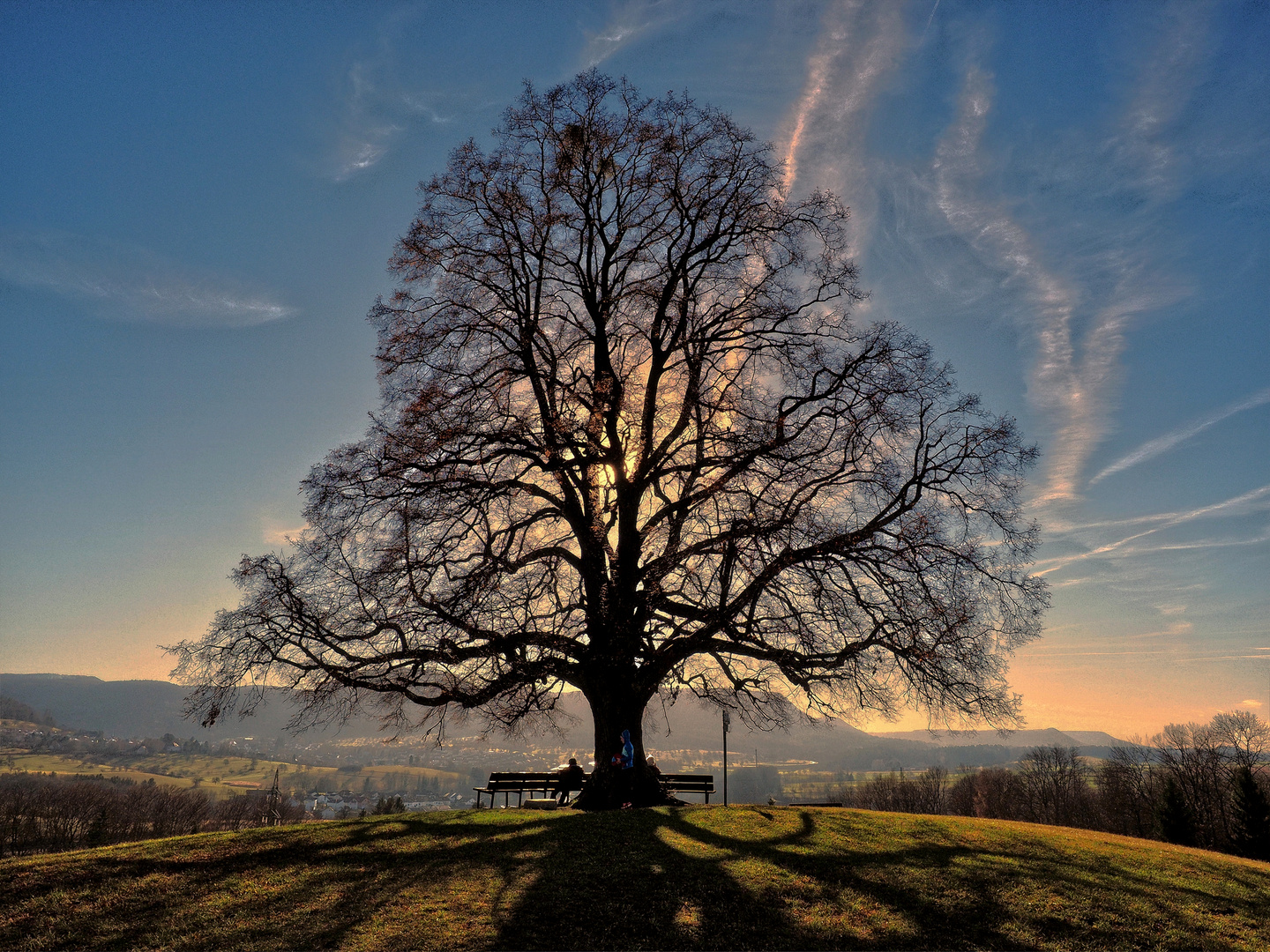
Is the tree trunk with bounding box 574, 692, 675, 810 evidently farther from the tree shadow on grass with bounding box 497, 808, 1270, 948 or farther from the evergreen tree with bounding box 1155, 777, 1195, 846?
the evergreen tree with bounding box 1155, 777, 1195, 846

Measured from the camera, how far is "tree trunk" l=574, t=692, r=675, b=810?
50.4 feet

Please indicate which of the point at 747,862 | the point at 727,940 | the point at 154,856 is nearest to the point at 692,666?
the point at 747,862

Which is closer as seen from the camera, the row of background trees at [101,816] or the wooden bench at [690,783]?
the wooden bench at [690,783]

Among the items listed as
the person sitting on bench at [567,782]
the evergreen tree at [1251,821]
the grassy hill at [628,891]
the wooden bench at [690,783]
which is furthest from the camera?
the evergreen tree at [1251,821]

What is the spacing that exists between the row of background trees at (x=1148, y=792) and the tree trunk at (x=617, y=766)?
1235 inches

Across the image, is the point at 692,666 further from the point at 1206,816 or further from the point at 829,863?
the point at 1206,816

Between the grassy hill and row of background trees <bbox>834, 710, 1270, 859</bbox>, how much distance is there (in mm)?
33783

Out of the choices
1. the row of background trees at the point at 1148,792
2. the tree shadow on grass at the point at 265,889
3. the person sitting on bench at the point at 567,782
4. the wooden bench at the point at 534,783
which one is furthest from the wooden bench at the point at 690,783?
the row of background trees at the point at 1148,792

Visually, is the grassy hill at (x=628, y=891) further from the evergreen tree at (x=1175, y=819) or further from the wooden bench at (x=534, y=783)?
the evergreen tree at (x=1175, y=819)

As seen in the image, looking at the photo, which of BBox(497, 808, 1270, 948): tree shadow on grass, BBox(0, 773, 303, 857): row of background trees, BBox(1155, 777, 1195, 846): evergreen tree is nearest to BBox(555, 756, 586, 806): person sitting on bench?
BBox(497, 808, 1270, 948): tree shadow on grass

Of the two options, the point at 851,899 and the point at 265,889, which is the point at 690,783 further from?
the point at 265,889

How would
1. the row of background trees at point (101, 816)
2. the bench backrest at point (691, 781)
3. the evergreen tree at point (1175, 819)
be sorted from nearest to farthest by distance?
the bench backrest at point (691, 781)
the evergreen tree at point (1175, 819)
the row of background trees at point (101, 816)

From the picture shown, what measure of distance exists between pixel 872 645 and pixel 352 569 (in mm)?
11138

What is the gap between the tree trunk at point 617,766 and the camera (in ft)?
50.4
